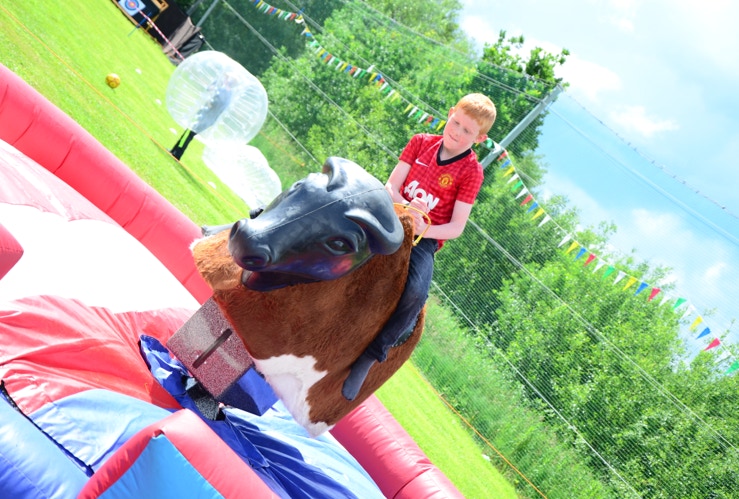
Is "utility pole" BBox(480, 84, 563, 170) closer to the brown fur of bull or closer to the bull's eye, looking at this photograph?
the brown fur of bull

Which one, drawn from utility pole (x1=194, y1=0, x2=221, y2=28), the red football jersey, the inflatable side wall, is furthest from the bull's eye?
utility pole (x1=194, y1=0, x2=221, y2=28)

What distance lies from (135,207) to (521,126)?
607 centimetres

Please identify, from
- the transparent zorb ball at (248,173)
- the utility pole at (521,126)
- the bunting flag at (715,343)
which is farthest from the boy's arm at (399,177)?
the utility pole at (521,126)

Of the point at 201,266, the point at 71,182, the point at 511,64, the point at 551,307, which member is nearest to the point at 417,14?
the point at 511,64

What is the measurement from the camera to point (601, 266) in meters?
7.69

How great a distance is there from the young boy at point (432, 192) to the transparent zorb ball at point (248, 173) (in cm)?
584

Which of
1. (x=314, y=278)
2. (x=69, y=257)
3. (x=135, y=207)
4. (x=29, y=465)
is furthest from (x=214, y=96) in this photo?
(x=29, y=465)

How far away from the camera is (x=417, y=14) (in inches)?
1141

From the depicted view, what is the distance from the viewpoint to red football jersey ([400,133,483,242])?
128 inches

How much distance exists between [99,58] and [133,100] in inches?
53.5

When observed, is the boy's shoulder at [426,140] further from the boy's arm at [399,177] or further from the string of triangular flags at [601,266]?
the string of triangular flags at [601,266]

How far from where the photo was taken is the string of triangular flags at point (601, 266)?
6.90m

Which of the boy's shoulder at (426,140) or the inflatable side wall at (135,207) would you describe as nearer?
the boy's shoulder at (426,140)

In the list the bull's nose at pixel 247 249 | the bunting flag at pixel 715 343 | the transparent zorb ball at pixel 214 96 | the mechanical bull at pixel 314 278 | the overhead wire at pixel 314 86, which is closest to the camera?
the bull's nose at pixel 247 249
